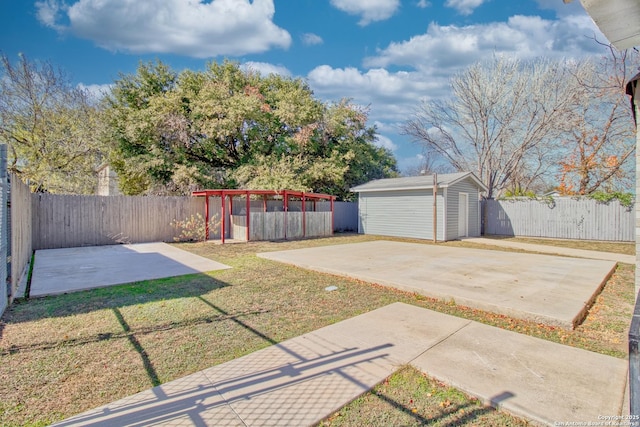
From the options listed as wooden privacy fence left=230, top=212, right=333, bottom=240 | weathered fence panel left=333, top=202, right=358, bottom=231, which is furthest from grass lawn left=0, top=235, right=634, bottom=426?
weathered fence panel left=333, top=202, right=358, bottom=231

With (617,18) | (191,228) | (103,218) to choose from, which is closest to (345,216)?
(191,228)

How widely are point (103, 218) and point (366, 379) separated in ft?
36.0

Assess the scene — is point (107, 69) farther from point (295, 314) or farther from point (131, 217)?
point (295, 314)

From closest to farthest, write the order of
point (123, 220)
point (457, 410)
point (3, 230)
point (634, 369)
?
point (634, 369) → point (457, 410) → point (3, 230) → point (123, 220)

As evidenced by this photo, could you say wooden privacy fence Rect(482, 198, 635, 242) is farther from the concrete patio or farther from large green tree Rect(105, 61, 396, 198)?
large green tree Rect(105, 61, 396, 198)

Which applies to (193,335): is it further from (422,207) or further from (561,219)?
(561,219)

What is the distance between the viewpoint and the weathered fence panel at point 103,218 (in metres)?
9.77

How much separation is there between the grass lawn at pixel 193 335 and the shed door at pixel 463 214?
7333 mm

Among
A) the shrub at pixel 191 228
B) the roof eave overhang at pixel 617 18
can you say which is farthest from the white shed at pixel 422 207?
the roof eave overhang at pixel 617 18

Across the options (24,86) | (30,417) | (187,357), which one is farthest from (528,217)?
(24,86)

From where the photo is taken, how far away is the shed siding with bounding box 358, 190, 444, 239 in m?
13.1

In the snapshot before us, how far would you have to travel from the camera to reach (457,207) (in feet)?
43.7

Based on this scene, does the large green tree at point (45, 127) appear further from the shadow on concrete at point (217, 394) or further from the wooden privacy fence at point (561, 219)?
the wooden privacy fence at point (561, 219)

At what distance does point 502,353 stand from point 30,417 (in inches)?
141
